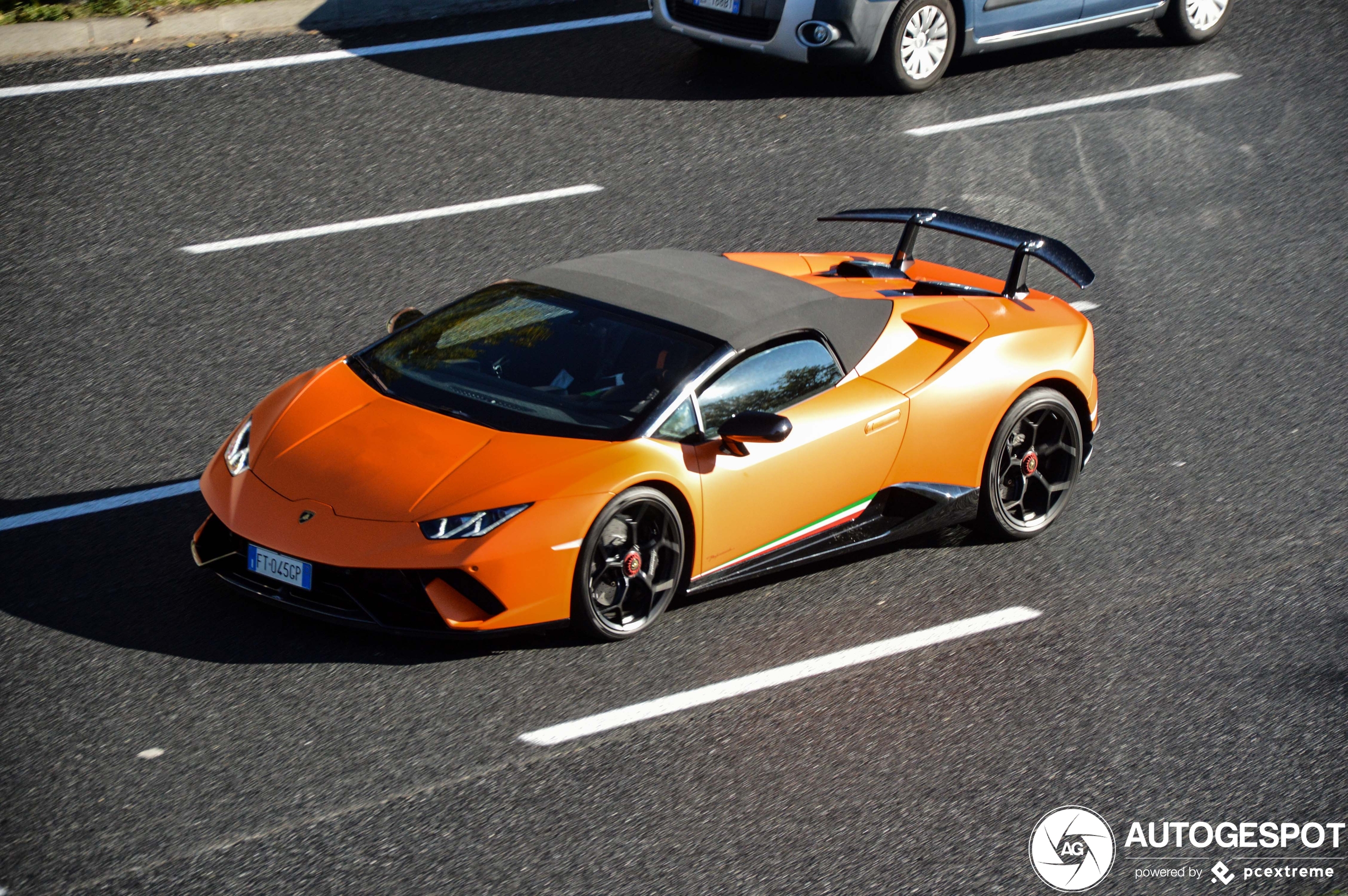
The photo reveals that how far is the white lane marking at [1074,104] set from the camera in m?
11.5

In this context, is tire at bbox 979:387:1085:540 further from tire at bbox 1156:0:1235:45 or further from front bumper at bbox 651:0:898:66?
tire at bbox 1156:0:1235:45

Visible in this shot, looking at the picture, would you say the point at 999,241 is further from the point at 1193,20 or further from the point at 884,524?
the point at 1193,20

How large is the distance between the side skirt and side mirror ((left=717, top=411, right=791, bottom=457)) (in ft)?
1.99

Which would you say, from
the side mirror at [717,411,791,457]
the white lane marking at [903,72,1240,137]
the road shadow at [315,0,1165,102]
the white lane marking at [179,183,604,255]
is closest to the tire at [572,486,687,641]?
the side mirror at [717,411,791,457]

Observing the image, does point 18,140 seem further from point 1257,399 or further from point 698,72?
point 1257,399

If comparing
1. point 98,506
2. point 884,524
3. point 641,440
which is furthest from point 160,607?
point 884,524

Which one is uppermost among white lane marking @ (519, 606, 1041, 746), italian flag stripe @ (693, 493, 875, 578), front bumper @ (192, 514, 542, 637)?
front bumper @ (192, 514, 542, 637)

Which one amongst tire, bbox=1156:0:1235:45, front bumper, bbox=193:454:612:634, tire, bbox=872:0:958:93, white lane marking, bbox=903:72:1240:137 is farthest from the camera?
tire, bbox=1156:0:1235:45

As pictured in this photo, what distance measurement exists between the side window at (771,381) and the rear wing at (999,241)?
3.87ft

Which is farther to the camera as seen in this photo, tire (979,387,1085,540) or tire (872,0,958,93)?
tire (872,0,958,93)

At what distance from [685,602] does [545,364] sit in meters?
1.17

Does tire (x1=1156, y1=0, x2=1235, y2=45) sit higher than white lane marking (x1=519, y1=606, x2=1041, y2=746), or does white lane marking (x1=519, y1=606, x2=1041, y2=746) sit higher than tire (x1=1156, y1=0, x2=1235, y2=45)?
tire (x1=1156, y1=0, x2=1235, y2=45)

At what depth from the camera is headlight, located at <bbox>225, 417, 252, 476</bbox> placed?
602cm

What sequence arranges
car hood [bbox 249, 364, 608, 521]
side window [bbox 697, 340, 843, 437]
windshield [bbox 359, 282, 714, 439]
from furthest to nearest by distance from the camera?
side window [bbox 697, 340, 843, 437] < windshield [bbox 359, 282, 714, 439] < car hood [bbox 249, 364, 608, 521]
